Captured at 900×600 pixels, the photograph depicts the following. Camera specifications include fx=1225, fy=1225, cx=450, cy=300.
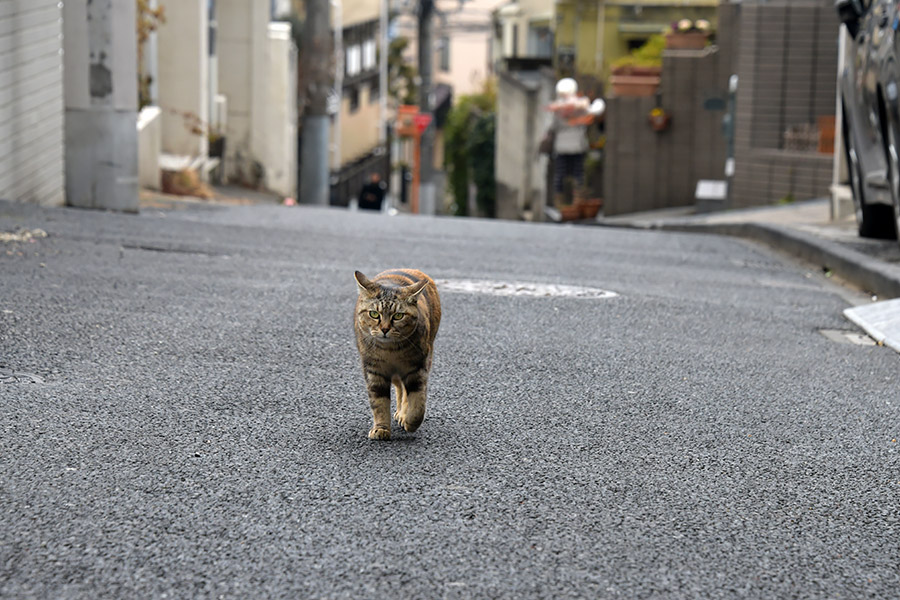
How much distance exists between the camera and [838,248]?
474 inches

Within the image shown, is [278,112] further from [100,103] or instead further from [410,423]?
[410,423]

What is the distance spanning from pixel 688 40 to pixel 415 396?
2719 centimetres

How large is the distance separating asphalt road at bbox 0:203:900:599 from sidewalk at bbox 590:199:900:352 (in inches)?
13.3

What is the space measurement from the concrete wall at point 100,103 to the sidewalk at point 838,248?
7620 millimetres

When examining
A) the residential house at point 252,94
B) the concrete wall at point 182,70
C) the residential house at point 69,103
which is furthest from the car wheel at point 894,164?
the residential house at point 252,94

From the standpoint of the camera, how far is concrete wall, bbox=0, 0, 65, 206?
12258 millimetres

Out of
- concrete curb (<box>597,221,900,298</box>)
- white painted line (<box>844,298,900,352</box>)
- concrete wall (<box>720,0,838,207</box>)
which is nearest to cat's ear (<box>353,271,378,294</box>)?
white painted line (<box>844,298,900,352</box>)

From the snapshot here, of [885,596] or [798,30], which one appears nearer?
[885,596]

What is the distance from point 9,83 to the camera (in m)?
12.3

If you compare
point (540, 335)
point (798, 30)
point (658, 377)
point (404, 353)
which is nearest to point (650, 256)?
point (540, 335)

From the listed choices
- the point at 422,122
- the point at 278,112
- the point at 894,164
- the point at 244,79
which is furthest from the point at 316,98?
the point at 894,164

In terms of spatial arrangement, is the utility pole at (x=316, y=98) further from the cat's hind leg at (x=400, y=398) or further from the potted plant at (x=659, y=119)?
the cat's hind leg at (x=400, y=398)

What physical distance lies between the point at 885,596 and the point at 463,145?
39.3 meters

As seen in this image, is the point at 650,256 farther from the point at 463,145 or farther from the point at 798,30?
the point at 463,145
